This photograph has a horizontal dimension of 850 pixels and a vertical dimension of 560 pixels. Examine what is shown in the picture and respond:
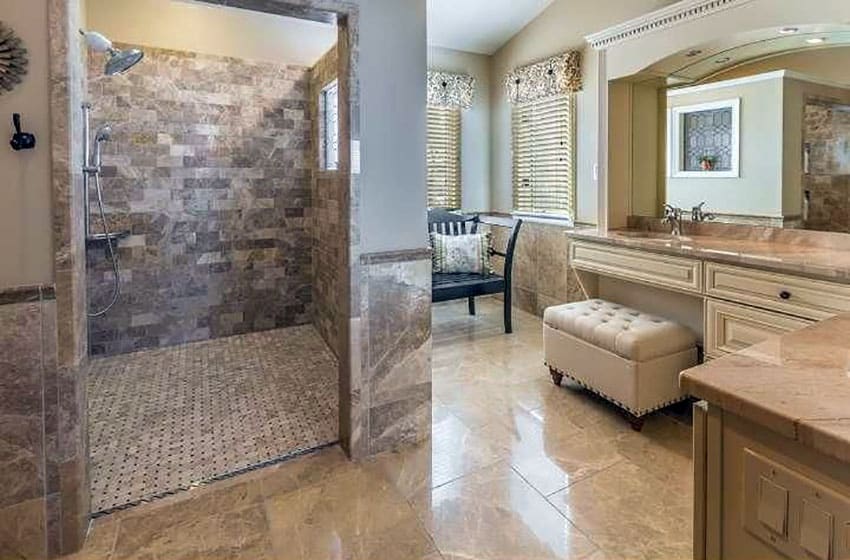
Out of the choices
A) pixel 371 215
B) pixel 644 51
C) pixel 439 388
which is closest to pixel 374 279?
pixel 371 215

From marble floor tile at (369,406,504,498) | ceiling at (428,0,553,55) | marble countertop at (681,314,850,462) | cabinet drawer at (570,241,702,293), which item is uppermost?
ceiling at (428,0,553,55)

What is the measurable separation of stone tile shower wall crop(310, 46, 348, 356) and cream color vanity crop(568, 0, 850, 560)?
1.69m

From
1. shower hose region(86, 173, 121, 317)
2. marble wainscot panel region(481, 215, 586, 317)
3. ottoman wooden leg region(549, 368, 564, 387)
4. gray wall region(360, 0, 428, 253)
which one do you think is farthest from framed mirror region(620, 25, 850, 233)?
shower hose region(86, 173, 121, 317)

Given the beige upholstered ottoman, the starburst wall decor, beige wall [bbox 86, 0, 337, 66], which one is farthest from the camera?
beige wall [bbox 86, 0, 337, 66]

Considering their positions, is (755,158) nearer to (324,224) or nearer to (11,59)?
(324,224)

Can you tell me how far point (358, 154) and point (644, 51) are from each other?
2054 millimetres

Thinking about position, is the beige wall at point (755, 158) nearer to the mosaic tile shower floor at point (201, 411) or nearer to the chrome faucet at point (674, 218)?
the chrome faucet at point (674, 218)

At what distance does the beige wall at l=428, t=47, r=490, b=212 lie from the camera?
205 inches

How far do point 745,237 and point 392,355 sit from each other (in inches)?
83.1

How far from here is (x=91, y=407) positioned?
116 inches

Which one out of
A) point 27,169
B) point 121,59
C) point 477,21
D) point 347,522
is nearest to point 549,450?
point 347,522

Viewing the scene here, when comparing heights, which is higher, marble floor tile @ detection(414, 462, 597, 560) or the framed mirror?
the framed mirror

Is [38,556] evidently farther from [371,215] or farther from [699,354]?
[699,354]

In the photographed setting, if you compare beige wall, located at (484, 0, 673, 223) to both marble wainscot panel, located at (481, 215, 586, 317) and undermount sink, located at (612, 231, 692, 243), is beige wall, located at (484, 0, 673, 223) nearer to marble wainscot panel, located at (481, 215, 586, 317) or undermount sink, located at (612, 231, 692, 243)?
marble wainscot panel, located at (481, 215, 586, 317)
